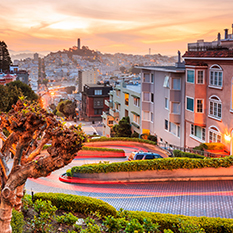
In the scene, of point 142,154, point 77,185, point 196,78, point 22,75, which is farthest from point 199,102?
point 22,75

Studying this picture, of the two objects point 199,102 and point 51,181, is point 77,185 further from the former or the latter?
point 199,102

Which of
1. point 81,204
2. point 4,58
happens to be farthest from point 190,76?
point 4,58

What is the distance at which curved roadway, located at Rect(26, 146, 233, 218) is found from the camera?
13.3m

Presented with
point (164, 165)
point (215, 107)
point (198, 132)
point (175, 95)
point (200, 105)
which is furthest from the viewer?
point (175, 95)

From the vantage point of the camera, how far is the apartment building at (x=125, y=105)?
46.2 metres

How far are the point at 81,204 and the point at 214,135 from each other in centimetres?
1873

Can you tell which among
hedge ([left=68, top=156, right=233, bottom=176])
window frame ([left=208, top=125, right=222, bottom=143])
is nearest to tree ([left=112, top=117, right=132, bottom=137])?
window frame ([left=208, top=125, right=222, bottom=143])

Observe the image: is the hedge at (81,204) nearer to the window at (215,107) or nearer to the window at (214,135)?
the window at (214,135)

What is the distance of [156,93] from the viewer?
3903 centimetres

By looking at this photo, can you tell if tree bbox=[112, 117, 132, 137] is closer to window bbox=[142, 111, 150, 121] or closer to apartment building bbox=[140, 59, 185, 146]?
apartment building bbox=[140, 59, 185, 146]

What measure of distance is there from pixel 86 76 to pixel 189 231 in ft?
533

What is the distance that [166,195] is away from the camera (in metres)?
15.3

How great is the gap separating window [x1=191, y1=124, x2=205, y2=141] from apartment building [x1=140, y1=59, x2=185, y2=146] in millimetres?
1983

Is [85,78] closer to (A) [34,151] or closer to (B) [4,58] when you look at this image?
(B) [4,58]
